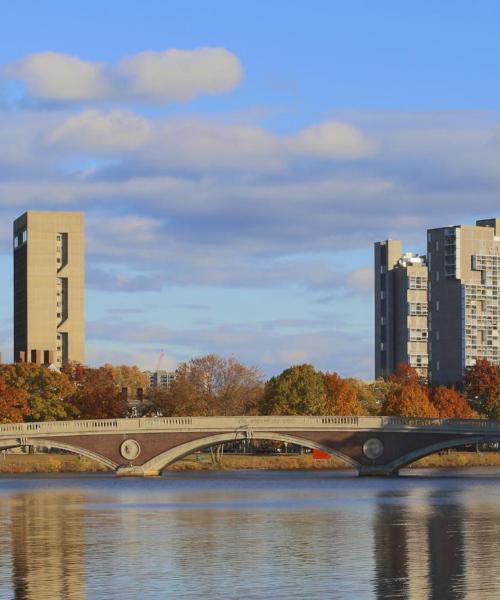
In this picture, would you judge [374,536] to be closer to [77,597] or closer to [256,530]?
[256,530]

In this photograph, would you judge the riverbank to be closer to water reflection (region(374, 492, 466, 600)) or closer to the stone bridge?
the stone bridge

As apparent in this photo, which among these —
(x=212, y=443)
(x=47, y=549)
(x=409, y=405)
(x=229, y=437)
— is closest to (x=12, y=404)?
(x=212, y=443)

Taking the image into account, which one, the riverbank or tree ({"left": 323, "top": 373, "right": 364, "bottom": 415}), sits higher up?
tree ({"left": 323, "top": 373, "right": 364, "bottom": 415})

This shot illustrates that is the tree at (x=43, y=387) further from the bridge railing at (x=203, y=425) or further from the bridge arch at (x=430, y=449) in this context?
the bridge arch at (x=430, y=449)

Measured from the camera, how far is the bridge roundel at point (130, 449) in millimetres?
133375

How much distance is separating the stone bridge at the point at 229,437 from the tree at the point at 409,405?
166 feet

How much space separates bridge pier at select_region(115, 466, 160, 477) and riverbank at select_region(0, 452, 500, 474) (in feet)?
70.6

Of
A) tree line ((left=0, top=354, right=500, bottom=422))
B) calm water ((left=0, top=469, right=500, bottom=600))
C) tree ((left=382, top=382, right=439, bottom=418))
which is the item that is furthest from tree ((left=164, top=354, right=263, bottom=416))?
calm water ((left=0, top=469, right=500, bottom=600))

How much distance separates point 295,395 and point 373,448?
132ft

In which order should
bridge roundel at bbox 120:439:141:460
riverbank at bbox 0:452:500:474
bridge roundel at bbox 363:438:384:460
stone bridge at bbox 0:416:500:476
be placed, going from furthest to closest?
1. riverbank at bbox 0:452:500:474
2. bridge roundel at bbox 363:438:384:460
3. bridge roundel at bbox 120:439:141:460
4. stone bridge at bbox 0:416:500:476

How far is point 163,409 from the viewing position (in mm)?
182500

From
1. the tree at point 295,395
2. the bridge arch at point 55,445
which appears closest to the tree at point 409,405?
the tree at point 295,395

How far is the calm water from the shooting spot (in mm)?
44812

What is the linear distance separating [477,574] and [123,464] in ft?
291
